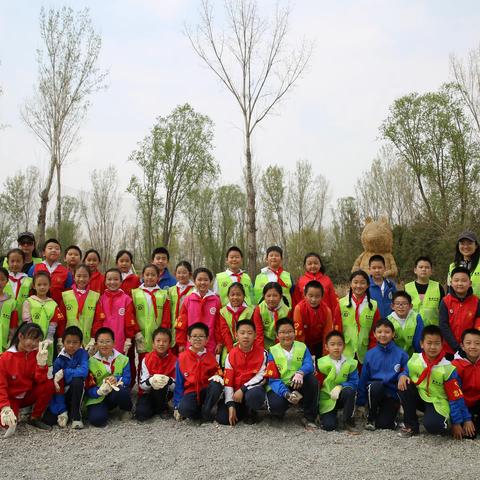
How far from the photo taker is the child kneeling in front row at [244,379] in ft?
14.1

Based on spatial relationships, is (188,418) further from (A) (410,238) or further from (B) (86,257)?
(A) (410,238)

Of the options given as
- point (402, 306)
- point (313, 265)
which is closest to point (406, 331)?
point (402, 306)

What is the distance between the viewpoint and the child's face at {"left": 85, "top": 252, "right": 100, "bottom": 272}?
553 cm

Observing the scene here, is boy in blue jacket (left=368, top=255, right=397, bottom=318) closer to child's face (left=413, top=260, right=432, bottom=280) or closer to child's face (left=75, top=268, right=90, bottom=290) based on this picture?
child's face (left=413, top=260, right=432, bottom=280)

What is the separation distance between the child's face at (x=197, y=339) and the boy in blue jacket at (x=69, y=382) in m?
0.98

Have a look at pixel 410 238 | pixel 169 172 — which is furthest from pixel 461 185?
pixel 169 172

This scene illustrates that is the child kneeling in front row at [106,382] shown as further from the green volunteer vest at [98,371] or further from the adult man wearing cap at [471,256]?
the adult man wearing cap at [471,256]

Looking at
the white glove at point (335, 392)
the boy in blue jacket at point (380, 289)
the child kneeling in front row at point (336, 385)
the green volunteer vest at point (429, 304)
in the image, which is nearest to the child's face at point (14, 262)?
the child kneeling in front row at point (336, 385)

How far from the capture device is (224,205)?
3030 centimetres

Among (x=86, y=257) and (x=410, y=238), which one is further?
(x=410, y=238)

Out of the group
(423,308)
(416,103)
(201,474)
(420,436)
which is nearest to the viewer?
(201,474)

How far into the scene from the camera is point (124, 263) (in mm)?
5648

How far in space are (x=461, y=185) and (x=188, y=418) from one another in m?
16.9

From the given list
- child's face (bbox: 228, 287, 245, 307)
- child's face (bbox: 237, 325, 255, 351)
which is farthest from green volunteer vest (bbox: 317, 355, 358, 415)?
child's face (bbox: 228, 287, 245, 307)
